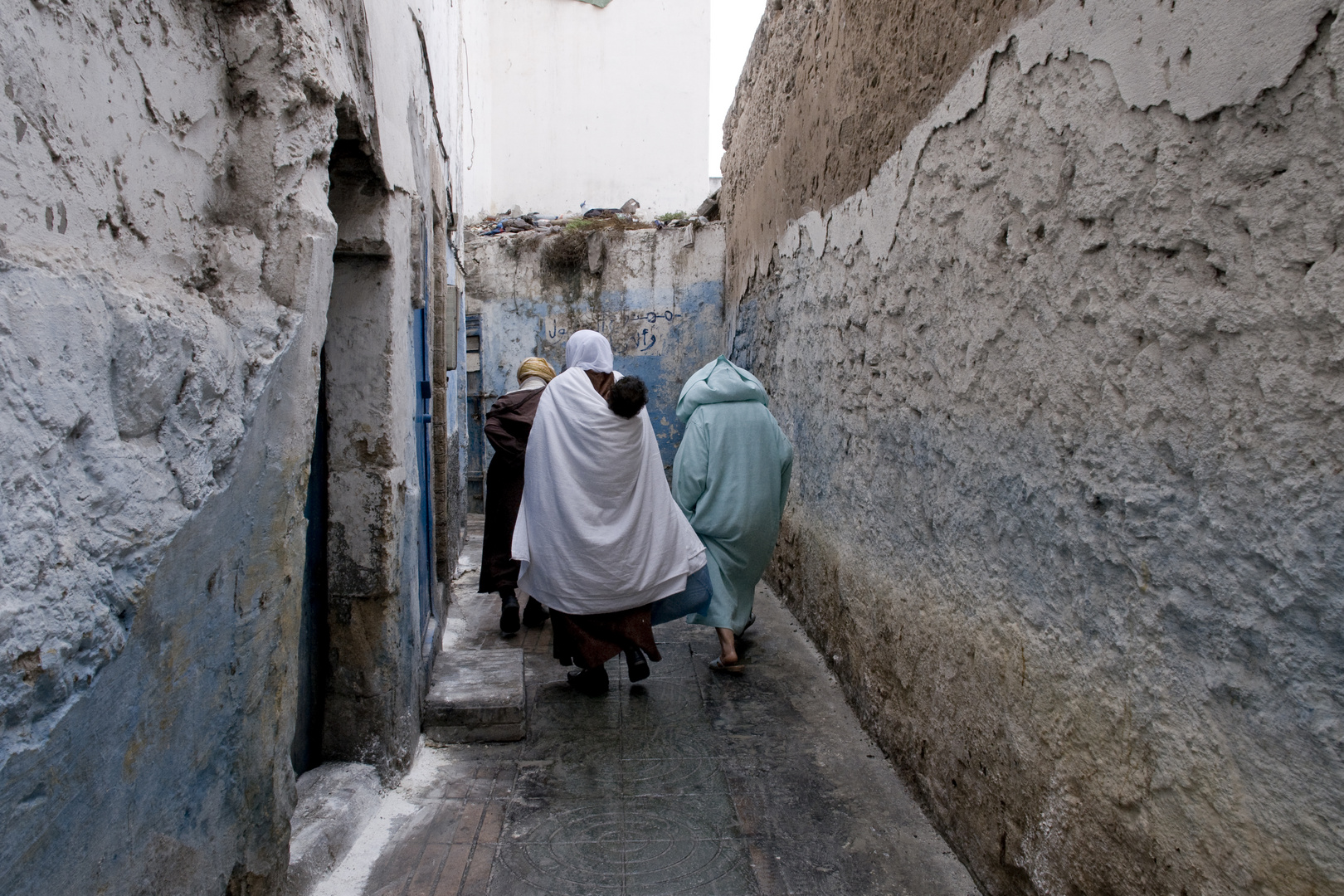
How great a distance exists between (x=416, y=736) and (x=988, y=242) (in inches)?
98.0

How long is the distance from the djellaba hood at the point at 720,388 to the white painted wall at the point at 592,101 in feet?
37.5

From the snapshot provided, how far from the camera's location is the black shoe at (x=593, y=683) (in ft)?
12.6

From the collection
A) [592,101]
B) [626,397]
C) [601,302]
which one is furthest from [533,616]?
[592,101]

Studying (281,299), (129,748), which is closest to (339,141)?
(281,299)

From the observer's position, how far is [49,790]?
1056 mm

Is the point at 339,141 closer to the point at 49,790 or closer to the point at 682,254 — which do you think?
the point at 49,790

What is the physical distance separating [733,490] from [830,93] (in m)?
→ 2.05

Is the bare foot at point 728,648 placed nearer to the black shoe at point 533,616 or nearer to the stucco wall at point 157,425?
the black shoe at point 533,616

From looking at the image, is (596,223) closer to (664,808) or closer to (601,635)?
(601,635)

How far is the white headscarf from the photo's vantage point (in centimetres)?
408

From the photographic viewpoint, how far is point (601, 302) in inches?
354

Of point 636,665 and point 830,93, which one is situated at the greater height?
point 830,93

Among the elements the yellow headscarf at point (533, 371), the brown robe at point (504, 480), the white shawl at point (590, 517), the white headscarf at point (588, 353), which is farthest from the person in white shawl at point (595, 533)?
the yellow headscarf at point (533, 371)

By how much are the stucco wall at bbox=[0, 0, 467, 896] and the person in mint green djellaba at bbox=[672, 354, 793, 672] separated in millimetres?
2540
